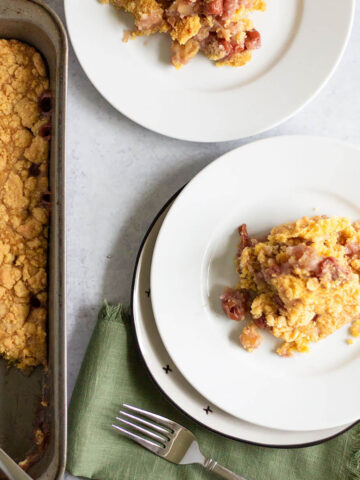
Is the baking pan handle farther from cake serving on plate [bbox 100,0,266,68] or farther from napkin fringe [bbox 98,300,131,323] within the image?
cake serving on plate [bbox 100,0,266,68]

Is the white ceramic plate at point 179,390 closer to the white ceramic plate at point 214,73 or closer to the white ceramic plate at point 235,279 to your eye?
the white ceramic plate at point 235,279

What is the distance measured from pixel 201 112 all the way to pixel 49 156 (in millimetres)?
502

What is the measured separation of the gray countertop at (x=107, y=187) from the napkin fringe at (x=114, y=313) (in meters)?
0.04

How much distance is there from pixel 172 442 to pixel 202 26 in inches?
51.9

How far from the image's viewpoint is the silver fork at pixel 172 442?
6.01ft

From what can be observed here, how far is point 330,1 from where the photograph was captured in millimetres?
1810

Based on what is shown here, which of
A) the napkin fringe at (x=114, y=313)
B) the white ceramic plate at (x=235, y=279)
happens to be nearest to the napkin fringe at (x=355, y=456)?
the white ceramic plate at (x=235, y=279)

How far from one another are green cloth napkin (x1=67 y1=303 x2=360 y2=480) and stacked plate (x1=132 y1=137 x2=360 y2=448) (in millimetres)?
94

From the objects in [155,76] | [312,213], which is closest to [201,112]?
[155,76]

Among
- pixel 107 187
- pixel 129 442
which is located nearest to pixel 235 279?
pixel 107 187

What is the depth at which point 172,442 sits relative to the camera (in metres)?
1.84

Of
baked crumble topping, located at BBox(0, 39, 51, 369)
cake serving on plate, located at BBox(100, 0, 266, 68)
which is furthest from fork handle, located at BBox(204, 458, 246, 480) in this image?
cake serving on plate, located at BBox(100, 0, 266, 68)

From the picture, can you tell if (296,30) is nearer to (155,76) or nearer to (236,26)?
(236,26)

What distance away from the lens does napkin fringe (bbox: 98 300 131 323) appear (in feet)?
6.08
